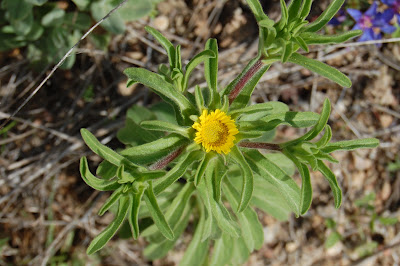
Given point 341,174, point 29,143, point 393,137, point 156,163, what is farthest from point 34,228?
point 393,137

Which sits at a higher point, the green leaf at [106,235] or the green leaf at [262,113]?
the green leaf at [106,235]

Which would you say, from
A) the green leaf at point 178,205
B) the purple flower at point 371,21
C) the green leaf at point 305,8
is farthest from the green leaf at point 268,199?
the purple flower at point 371,21

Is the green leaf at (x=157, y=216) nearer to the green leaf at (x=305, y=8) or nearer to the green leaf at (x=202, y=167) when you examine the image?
the green leaf at (x=202, y=167)

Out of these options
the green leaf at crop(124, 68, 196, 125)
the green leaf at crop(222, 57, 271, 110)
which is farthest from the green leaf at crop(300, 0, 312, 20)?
the green leaf at crop(124, 68, 196, 125)

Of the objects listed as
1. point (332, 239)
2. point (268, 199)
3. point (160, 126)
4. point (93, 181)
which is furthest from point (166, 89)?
point (332, 239)

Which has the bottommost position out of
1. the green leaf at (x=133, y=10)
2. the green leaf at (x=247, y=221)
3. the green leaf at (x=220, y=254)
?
the green leaf at (x=220, y=254)

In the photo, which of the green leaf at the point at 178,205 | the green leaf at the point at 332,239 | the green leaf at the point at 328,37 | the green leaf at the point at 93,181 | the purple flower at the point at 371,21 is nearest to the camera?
the green leaf at the point at 93,181

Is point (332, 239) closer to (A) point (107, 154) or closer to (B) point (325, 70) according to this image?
(B) point (325, 70)

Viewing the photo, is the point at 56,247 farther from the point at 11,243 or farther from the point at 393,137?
the point at 393,137
